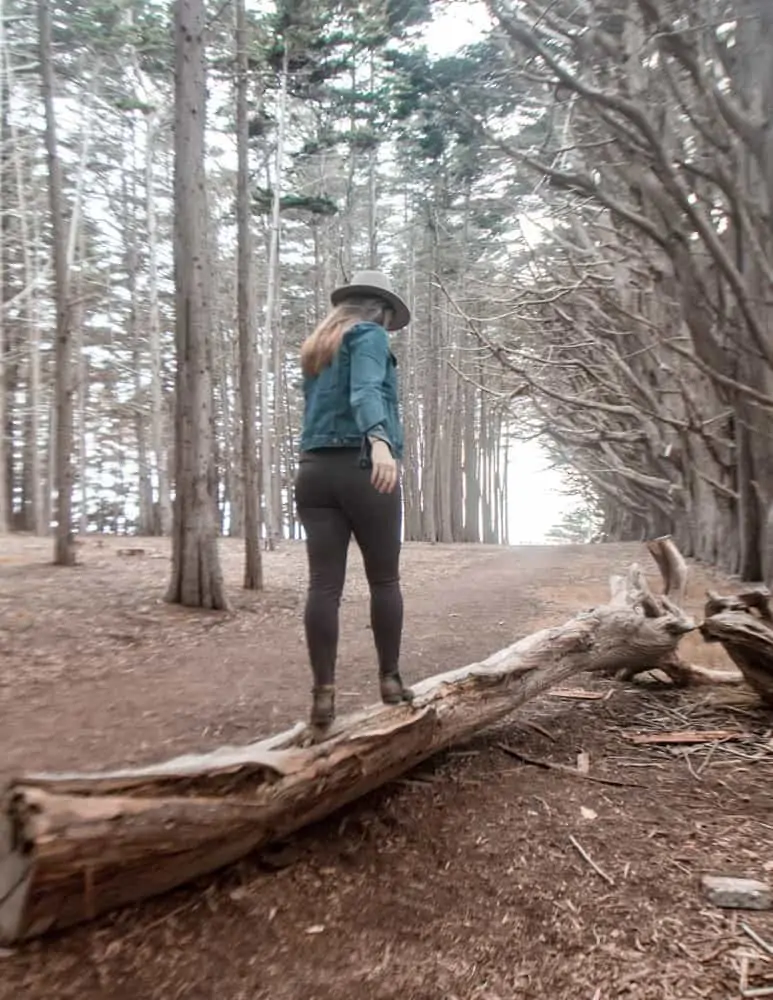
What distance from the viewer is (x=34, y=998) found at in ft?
6.46

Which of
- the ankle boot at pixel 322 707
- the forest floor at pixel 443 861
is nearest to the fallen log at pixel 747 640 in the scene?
the forest floor at pixel 443 861

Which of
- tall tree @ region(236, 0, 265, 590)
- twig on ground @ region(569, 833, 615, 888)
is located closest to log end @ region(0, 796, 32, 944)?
A: twig on ground @ region(569, 833, 615, 888)

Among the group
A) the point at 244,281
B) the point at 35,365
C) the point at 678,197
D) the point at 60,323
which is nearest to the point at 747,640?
the point at 678,197

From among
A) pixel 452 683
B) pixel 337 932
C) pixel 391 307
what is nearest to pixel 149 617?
pixel 452 683

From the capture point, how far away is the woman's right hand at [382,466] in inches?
117

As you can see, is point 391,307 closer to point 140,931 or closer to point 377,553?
point 377,553

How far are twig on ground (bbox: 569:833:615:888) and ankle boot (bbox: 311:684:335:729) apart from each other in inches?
43.0

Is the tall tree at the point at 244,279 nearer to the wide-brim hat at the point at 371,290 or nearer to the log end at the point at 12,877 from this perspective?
the wide-brim hat at the point at 371,290

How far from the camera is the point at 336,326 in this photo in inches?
130

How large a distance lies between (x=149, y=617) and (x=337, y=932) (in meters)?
5.73

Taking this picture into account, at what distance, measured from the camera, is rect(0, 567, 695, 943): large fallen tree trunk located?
6.77ft

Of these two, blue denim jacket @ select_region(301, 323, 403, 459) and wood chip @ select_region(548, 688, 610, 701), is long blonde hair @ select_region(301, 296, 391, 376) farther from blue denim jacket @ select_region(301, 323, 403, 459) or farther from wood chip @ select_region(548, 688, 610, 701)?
wood chip @ select_region(548, 688, 610, 701)

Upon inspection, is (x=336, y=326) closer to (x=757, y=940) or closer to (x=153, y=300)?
(x=757, y=940)

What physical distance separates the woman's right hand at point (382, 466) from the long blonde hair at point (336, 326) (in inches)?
20.0
